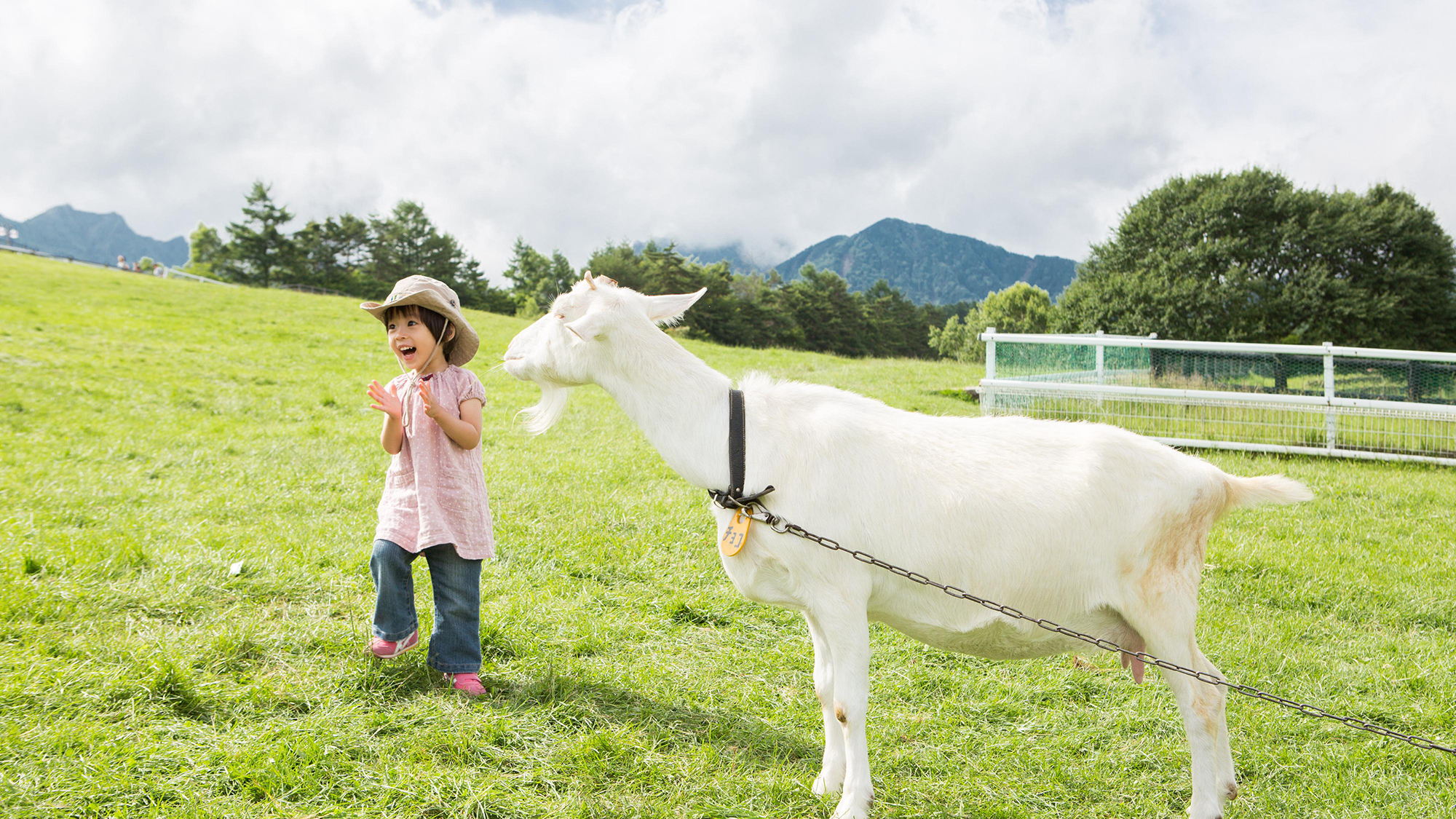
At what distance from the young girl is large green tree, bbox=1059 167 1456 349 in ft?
112

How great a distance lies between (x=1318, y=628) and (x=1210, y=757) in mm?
2611

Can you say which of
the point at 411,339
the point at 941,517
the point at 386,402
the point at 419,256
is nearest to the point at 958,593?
the point at 941,517

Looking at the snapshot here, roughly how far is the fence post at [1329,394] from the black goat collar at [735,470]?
34.1 ft

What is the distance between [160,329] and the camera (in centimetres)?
1805

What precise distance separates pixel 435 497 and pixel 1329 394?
37.5 ft

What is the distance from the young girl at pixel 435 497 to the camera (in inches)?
142

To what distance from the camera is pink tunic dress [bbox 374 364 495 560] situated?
3.62 meters

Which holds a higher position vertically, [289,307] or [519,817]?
[289,307]

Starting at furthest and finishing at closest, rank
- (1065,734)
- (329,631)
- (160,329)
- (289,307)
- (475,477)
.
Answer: (289,307)
(160,329)
(329,631)
(475,477)
(1065,734)

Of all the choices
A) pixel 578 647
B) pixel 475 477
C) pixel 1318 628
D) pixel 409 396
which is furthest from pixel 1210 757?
pixel 409 396

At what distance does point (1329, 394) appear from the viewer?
1002 centimetres

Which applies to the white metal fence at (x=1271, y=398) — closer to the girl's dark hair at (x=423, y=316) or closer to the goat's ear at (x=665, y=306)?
the goat's ear at (x=665, y=306)

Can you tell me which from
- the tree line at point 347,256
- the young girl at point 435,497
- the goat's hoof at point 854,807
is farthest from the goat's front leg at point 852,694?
the tree line at point 347,256

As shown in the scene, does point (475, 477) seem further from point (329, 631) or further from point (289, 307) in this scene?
point (289, 307)
